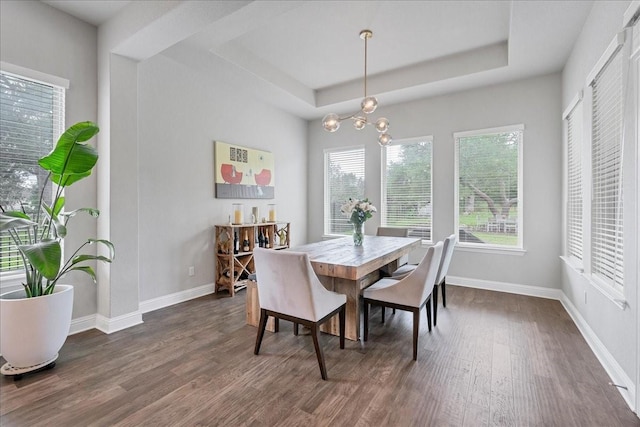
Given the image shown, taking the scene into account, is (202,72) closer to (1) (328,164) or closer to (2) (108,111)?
(2) (108,111)

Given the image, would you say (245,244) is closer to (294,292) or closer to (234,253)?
(234,253)

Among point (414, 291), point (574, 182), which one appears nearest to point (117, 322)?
point (414, 291)

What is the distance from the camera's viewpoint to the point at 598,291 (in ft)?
7.91

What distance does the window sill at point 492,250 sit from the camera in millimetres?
→ 4062

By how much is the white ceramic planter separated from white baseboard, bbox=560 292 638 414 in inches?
152

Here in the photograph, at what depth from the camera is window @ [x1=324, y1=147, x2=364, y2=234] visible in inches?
216

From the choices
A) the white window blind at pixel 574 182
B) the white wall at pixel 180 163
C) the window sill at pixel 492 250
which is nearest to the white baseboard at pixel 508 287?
the window sill at pixel 492 250

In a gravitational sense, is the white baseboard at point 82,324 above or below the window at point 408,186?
below

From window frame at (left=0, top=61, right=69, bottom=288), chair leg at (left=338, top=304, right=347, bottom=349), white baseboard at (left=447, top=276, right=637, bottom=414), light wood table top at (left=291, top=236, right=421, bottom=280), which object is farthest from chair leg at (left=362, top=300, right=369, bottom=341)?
window frame at (left=0, top=61, right=69, bottom=288)

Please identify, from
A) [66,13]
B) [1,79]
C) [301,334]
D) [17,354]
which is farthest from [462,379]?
[66,13]

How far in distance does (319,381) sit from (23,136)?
3207 millimetres

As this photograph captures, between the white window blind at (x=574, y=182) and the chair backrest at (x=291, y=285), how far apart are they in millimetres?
Result: 2834

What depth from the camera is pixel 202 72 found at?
3916mm

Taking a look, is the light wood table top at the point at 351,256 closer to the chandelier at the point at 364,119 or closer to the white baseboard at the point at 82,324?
the chandelier at the point at 364,119
